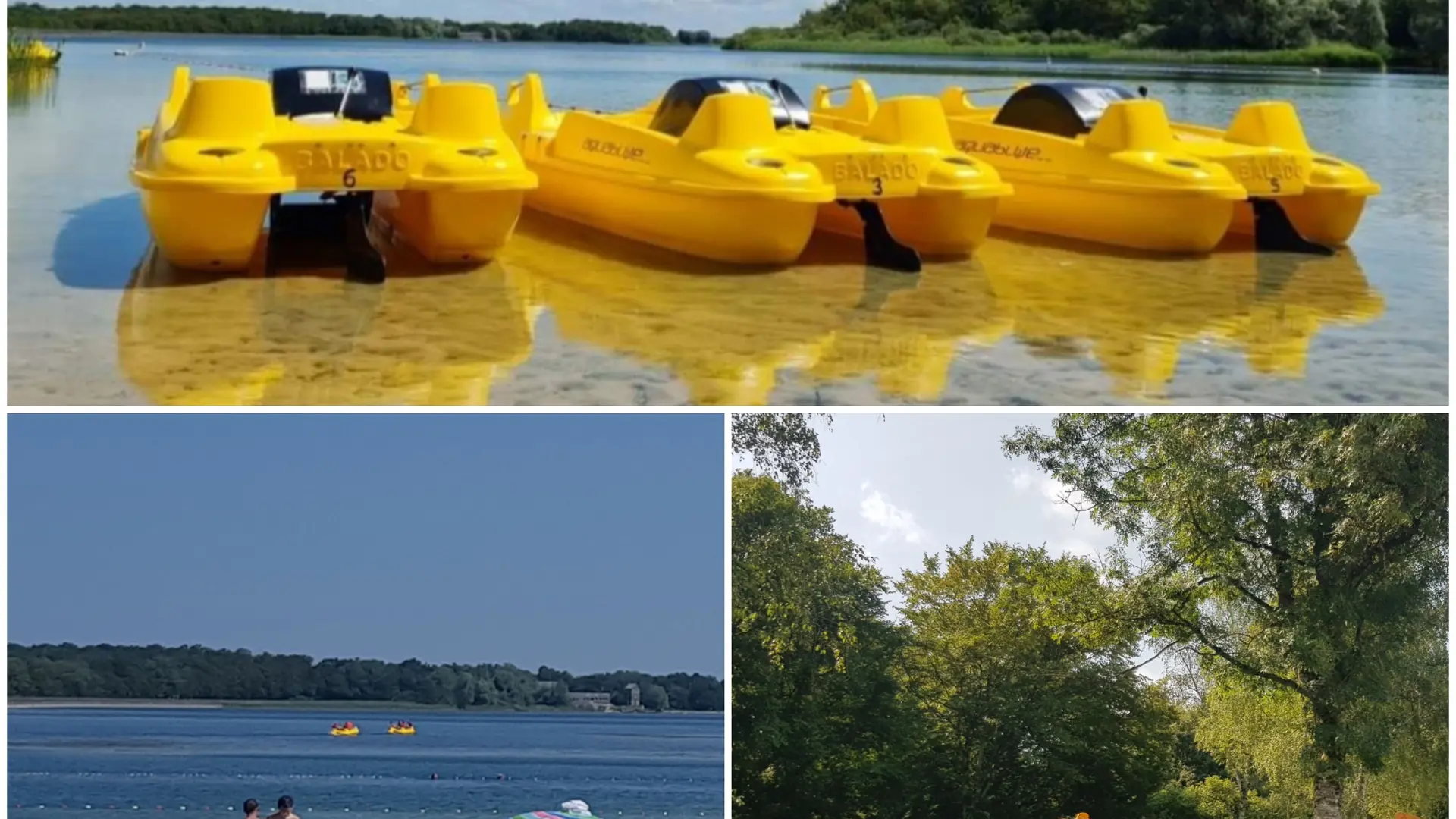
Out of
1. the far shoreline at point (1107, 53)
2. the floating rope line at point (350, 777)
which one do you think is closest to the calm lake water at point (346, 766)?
the floating rope line at point (350, 777)

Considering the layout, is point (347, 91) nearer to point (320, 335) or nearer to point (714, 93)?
point (714, 93)

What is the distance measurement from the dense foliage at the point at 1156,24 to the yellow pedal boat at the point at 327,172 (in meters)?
29.1

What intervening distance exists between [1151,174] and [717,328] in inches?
118

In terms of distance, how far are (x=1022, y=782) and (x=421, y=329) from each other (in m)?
6.09

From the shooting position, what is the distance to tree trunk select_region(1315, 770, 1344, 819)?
10.3 m

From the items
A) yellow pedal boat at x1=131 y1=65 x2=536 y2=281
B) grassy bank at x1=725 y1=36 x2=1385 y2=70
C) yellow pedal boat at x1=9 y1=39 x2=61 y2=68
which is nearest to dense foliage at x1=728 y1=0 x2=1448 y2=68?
grassy bank at x1=725 y1=36 x2=1385 y2=70

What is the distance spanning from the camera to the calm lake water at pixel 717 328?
611 centimetres

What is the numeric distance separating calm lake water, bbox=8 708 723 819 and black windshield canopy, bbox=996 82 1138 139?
20.0 metres

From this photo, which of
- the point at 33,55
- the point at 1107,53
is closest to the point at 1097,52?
the point at 1107,53

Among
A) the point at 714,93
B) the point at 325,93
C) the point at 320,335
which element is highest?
the point at 714,93

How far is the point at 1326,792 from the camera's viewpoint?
10344 millimetres

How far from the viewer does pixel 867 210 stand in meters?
8.46

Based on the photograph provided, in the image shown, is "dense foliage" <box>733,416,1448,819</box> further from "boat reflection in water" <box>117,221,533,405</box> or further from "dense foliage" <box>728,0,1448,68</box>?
"dense foliage" <box>728,0,1448,68</box>

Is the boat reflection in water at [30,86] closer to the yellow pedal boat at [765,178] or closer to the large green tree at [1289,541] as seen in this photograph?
the yellow pedal boat at [765,178]
